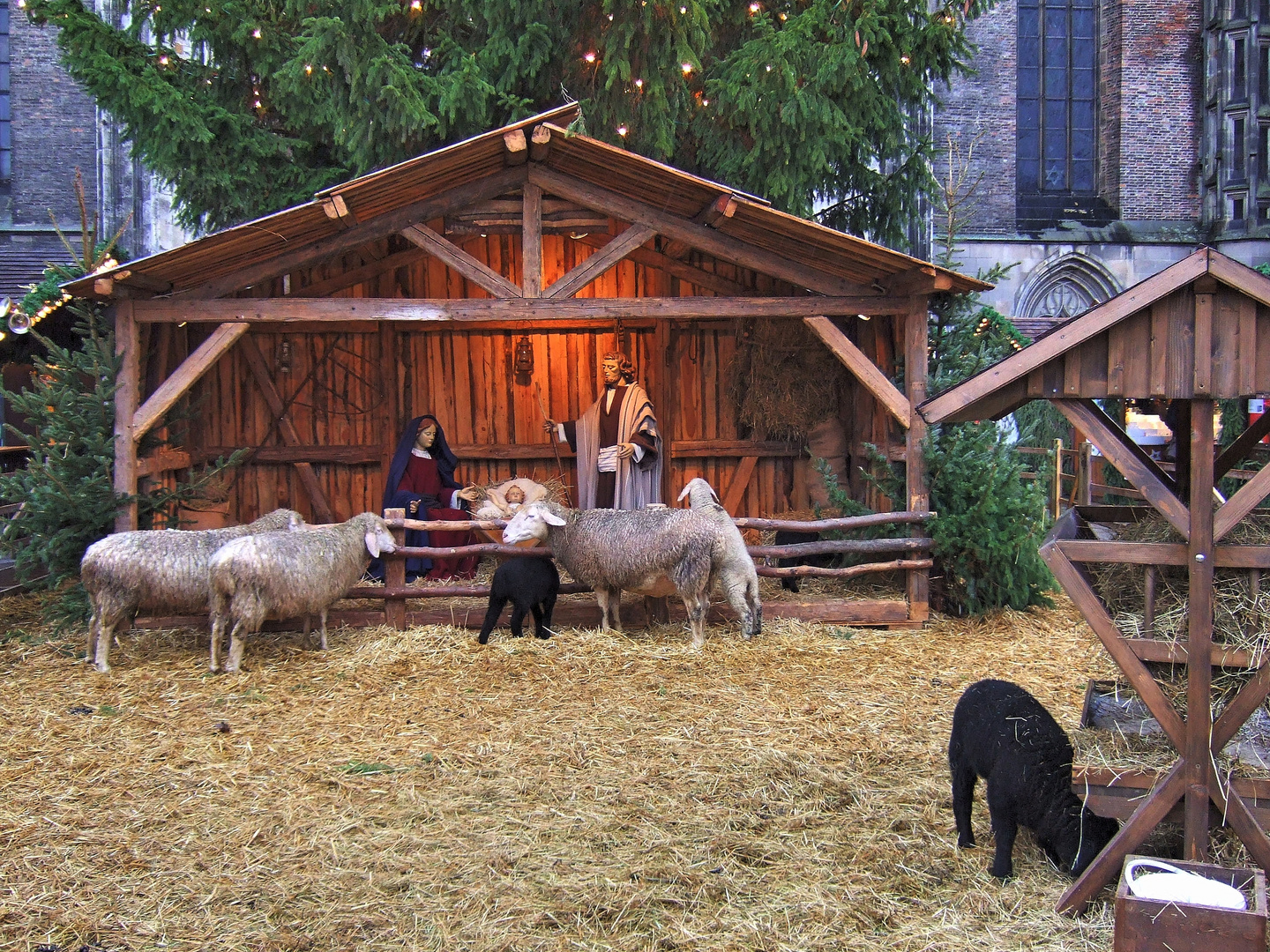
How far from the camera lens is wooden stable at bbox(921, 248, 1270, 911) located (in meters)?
3.78

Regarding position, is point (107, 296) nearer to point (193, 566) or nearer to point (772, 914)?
point (193, 566)

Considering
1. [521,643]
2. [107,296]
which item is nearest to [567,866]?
[521,643]

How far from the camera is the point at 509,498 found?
9.37m

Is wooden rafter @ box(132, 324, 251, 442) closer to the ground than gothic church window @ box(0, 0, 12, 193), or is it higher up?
closer to the ground

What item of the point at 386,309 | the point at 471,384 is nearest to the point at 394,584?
the point at 386,309

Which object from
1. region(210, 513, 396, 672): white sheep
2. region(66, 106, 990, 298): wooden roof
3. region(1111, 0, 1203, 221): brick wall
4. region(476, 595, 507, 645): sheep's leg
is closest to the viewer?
region(210, 513, 396, 672): white sheep

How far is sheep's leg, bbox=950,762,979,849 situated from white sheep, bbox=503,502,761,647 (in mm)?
3551

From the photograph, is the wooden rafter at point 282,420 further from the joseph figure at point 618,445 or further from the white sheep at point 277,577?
the white sheep at point 277,577

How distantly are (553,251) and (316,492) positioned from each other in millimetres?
3626

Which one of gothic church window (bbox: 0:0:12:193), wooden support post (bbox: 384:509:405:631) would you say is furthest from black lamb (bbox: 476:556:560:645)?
gothic church window (bbox: 0:0:12:193)

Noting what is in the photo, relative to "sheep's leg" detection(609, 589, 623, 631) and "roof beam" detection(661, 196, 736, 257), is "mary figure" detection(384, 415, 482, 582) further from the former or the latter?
"roof beam" detection(661, 196, 736, 257)

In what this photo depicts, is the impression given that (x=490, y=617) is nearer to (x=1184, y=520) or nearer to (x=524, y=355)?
(x=524, y=355)

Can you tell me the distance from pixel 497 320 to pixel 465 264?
936 millimetres

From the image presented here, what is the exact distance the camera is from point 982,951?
369 centimetres
